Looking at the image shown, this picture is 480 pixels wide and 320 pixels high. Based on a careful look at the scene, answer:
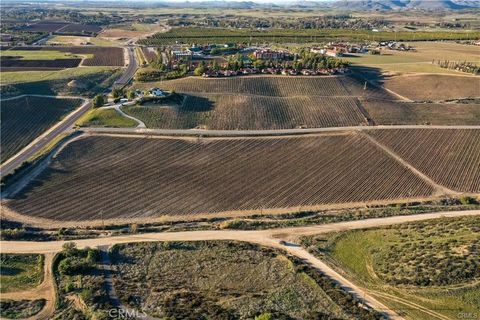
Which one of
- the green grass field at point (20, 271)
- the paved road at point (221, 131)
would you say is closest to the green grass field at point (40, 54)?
the paved road at point (221, 131)

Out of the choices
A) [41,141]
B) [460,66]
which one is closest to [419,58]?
[460,66]

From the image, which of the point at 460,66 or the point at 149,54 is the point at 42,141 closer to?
the point at 149,54

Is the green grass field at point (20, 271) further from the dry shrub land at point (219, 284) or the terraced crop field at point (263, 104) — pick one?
the terraced crop field at point (263, 104)

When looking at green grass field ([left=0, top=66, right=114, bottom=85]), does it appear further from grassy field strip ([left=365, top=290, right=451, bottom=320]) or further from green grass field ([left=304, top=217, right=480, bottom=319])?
grassy field strip ([left=365, top=290, right=451, bottom=320])

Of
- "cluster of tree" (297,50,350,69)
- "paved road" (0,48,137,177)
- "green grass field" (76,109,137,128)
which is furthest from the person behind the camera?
"cluster of tree" (297,50,350,69)

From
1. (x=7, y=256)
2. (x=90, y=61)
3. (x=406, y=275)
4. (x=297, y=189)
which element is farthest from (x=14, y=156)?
(x=90, y=61)

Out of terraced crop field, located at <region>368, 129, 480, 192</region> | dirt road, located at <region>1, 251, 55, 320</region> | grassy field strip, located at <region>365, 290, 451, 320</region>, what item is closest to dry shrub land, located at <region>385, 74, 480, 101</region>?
terraced crop field, located at <region>368, 129, 480, 192</region>
